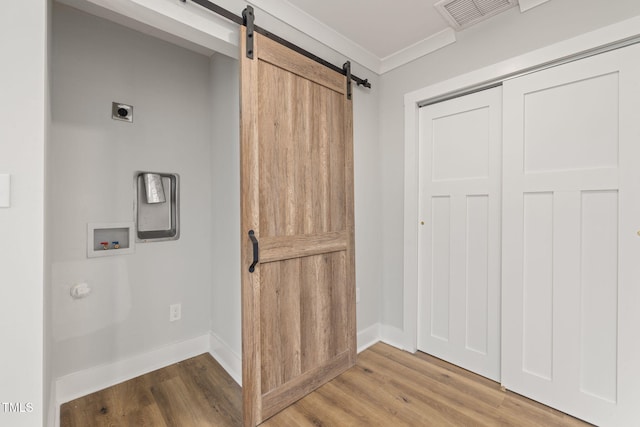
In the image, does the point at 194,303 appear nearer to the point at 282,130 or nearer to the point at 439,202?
the point at 282,130

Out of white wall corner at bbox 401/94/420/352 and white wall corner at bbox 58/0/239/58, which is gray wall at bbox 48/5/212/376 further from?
white wall corner at bbox 401/94/420/352

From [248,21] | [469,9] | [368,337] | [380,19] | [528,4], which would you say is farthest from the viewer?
[368,337]

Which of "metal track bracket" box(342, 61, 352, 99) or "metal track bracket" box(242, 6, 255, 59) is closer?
"metal track bracket" box(242, 6, 255, 59)

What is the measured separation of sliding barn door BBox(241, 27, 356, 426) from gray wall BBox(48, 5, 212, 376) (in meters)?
1.05

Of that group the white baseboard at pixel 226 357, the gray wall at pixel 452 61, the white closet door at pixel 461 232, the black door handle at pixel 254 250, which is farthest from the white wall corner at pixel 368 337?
the black door handle at pixel 254 250

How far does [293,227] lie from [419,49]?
1784mm

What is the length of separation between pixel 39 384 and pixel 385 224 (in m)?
2.32

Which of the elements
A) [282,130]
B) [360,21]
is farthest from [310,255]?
[360,21]

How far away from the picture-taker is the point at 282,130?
1.77 meters

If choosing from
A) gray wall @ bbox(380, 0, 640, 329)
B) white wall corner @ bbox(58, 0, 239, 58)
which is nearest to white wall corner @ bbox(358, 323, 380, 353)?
gray wall @ bbox(380, 0, 640, 329)

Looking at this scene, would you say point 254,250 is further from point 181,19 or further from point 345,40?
point 345,40

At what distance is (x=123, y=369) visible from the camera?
6.66 ft

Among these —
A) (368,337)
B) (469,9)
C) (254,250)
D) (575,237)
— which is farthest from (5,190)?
(575,237)

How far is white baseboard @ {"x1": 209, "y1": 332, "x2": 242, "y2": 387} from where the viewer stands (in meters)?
2.07
